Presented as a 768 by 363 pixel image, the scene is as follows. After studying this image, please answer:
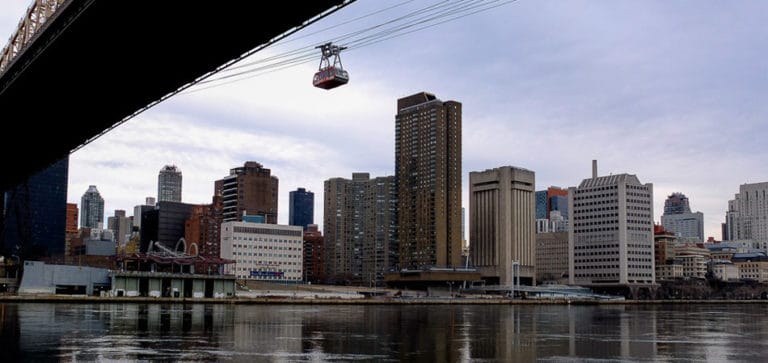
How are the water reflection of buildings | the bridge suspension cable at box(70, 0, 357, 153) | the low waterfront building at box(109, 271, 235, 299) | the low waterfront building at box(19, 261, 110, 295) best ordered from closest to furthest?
the bridge suspension cable at box(70, 0, 357, 153)
the water reflection of buildings
the low waterfront building at box(19, 261, 110, 295)
the low waterfront building at box(109, 271, 235, 299)

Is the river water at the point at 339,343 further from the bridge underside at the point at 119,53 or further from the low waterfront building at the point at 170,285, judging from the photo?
the low waterfront building at the point at 170,285

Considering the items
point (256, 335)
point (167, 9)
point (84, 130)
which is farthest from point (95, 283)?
point (167, 9)

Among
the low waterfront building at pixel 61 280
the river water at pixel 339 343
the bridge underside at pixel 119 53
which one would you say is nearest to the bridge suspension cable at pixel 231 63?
the bridge underside at pixel 119 53

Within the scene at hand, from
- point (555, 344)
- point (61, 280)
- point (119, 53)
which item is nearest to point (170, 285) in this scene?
point (61, 280)

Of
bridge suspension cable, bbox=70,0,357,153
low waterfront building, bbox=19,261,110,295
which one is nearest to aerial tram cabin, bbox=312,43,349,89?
bridge suspension cable, bbox=70,0,357,153

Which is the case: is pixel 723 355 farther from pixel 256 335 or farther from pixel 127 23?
pixel 127 23

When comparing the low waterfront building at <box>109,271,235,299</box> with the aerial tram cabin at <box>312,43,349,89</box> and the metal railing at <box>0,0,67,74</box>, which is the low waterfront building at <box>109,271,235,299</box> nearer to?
the metal railing at <box>0,0,67,74</box>
